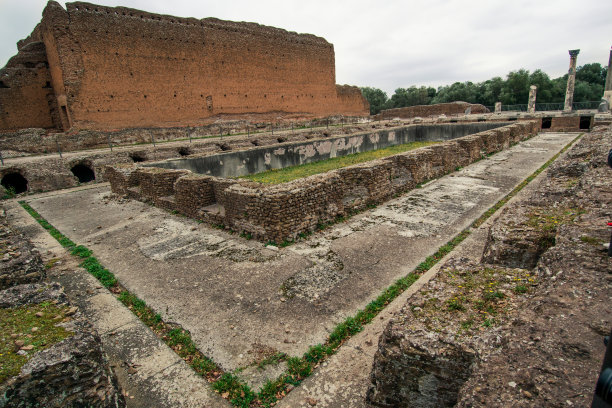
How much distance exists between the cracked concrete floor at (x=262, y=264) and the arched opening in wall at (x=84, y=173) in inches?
223

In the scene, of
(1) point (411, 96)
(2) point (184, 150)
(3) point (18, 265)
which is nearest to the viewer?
(3) point (18, 265)

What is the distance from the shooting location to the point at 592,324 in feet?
5.28

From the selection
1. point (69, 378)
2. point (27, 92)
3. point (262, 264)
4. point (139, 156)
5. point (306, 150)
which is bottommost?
point (262, 264)

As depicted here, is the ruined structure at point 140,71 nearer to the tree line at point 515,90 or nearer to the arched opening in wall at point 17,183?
the arched opening in wall at point 17,183

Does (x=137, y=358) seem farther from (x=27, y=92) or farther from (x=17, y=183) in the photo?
(x=27, y=92)

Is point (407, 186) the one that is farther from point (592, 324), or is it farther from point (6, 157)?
point (6, 157)

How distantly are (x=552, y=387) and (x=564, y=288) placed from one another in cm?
87

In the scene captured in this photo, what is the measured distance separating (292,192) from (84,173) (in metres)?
12.5

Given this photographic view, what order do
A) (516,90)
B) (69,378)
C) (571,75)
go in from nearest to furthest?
(69,378) → (571,75) → (516,90)

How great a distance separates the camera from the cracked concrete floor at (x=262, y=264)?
3309 millimetres

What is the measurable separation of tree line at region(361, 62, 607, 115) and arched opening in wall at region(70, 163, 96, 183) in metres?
49.3

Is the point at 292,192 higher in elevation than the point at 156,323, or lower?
higher

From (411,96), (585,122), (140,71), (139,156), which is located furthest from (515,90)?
(139,156)

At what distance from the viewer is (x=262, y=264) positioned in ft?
15.2
